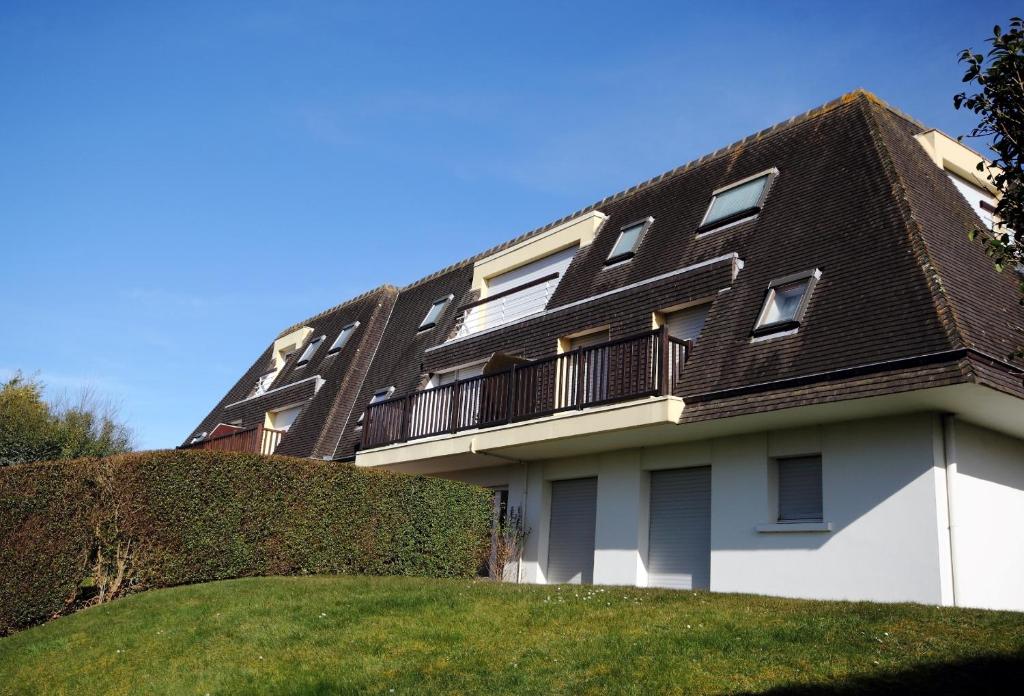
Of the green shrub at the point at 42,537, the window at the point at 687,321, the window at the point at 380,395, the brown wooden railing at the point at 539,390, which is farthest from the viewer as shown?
the window at the point at 380,395

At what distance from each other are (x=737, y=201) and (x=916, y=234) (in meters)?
4.93

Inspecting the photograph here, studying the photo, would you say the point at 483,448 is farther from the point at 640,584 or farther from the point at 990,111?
the point at 990,111

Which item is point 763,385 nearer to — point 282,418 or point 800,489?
point 800,489

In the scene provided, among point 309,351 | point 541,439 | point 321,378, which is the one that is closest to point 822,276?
point 541,439

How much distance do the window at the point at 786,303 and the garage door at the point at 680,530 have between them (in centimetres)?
305

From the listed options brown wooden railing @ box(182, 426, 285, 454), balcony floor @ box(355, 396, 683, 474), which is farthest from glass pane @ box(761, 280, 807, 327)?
brown wooden railing @ box(182, 426, 285, 454)

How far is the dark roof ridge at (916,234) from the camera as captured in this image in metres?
12.7

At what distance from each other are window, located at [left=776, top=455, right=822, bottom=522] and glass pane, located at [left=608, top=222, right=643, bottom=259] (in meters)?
6.90

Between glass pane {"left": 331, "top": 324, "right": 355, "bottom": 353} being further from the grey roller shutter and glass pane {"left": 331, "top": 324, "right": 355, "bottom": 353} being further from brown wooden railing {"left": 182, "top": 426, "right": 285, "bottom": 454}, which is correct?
the grey roller shutter

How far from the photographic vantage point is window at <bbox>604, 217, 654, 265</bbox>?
20.6 m

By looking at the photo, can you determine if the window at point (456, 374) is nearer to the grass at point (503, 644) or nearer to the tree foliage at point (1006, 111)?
the grass at point (503, 644)

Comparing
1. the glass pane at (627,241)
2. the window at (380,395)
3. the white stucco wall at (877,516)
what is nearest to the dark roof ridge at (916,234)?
the white stucco wall at (877,516)

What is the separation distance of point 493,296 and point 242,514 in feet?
31.4

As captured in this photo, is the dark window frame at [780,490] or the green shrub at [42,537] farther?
the dark window frame at [780,490]
